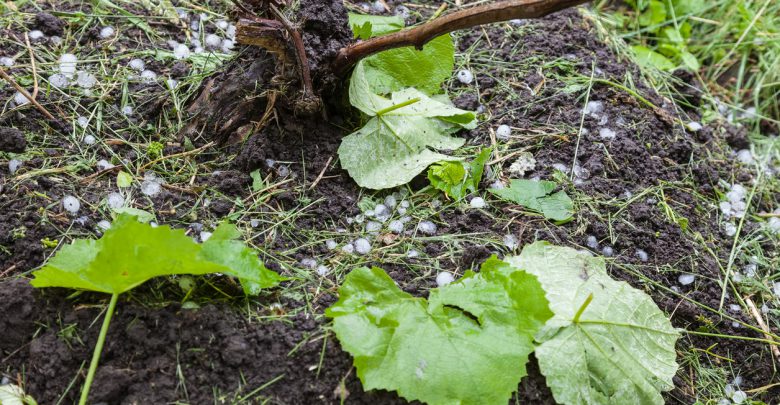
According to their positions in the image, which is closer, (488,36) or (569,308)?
(569,308)

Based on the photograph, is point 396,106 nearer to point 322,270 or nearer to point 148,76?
point 322,270

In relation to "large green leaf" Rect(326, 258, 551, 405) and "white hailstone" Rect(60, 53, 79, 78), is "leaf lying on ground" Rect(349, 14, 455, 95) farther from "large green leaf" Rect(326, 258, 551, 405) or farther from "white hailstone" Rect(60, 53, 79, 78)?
"white hailstone" Rect(60, 53, 79, 78)

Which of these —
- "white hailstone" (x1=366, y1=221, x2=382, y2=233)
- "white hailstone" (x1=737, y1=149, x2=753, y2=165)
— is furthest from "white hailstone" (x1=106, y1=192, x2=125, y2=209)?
"white hailstone" (x1=737, y1=149, x2=753, y2=165)

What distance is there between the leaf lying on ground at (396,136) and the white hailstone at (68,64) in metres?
1.09

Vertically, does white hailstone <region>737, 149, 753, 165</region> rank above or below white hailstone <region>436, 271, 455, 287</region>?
below

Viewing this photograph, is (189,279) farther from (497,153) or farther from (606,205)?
(606,205)

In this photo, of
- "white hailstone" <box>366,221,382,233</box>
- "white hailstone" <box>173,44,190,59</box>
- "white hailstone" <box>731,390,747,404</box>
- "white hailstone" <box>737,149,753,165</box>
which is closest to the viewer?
"white hailstone" <box>731,390,747,404</box>

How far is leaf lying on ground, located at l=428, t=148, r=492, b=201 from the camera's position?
97.7 inches

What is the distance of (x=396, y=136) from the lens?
2578 mm

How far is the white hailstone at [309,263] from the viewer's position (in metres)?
2.23

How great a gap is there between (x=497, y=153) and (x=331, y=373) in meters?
1.11

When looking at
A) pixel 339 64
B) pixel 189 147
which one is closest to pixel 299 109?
pixel 339 64

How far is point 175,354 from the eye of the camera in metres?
1.94

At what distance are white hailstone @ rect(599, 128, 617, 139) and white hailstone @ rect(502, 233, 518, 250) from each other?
0.70m
